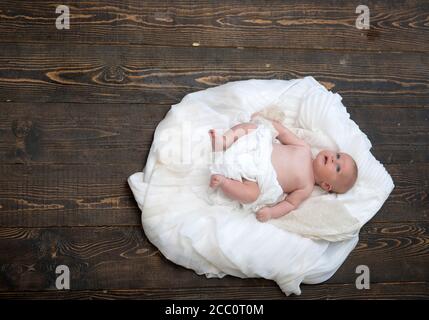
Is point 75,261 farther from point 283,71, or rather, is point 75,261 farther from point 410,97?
point 410,97

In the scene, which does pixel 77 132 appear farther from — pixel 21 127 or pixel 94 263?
pixel 94 263

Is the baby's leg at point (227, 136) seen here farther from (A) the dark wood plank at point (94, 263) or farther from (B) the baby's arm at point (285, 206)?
(A) the dark wood plank at point (94, 263)

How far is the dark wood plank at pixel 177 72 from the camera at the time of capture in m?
1.99

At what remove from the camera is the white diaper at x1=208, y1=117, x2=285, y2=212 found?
1827mm

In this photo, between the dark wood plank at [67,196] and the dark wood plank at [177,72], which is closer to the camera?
the dark wood plank at [67,196]

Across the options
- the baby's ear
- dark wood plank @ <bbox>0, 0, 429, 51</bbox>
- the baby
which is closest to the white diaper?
the baby

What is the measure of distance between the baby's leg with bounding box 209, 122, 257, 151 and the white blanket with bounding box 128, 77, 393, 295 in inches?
2.3

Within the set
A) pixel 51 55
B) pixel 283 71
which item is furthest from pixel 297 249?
pixel 51 55

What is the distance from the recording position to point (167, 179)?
1.88m

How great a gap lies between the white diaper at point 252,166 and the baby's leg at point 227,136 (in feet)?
0.06

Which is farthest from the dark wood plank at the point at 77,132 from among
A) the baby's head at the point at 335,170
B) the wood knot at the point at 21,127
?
the baby's head at the point at 335,170

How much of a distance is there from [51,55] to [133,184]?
60cm

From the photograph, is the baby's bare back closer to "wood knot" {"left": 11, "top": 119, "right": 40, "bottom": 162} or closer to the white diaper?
the white diaper

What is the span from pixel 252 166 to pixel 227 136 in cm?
14
